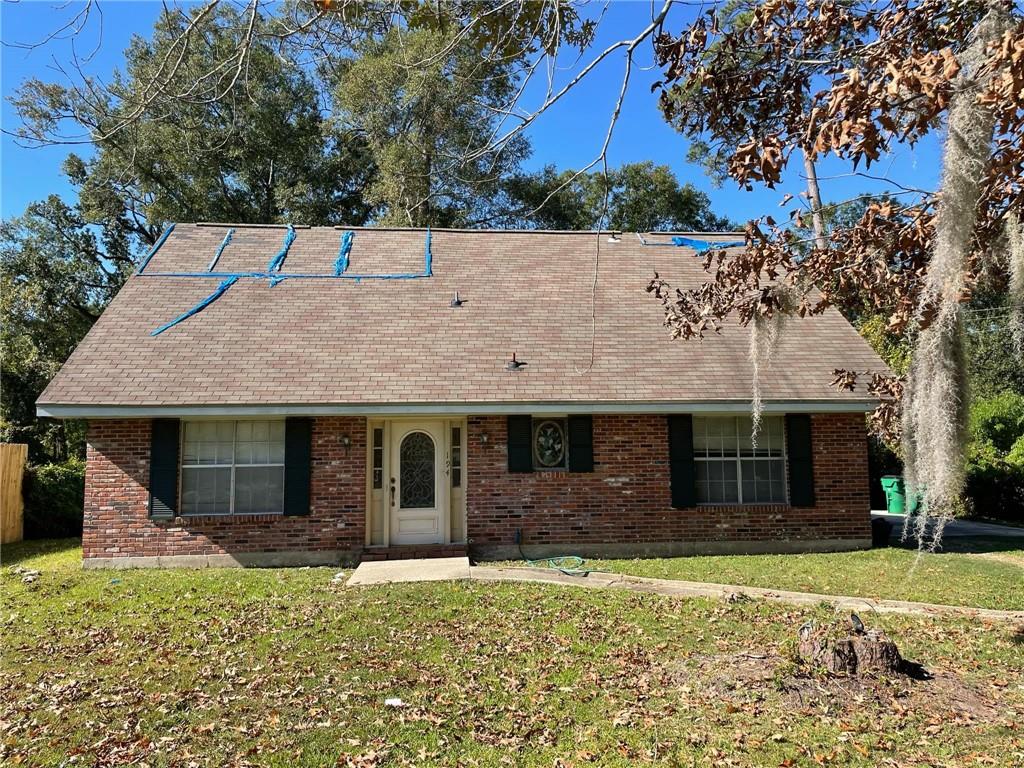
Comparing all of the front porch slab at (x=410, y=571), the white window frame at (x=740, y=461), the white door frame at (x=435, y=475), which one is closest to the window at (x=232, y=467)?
the white door frame at (x=435, y=475)

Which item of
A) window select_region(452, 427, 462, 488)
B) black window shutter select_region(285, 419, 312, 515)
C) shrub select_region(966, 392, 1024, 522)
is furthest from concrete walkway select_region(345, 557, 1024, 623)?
shrub select_region(966, 392, 1024, 522)

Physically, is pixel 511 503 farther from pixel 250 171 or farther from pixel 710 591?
pixel 250 171

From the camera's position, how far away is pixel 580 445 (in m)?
10.4

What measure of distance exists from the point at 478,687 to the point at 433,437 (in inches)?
229

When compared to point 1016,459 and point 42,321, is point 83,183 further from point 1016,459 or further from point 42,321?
point 1016,459

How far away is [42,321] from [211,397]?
613 inches

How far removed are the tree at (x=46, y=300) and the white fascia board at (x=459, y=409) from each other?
10940 mm

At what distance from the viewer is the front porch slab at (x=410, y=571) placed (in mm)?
8376

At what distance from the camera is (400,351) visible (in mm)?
11047

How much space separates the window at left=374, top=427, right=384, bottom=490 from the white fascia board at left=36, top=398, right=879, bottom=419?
0.70 m

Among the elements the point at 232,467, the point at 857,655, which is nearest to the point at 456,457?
the point at 232,467

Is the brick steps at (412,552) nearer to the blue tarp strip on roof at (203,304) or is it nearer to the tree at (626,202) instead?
the blue tarp strip on roof at (203,304)

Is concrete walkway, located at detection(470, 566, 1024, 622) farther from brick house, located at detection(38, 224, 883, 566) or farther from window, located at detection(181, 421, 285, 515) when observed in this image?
window, located at detection(181, 421, 285, 515)

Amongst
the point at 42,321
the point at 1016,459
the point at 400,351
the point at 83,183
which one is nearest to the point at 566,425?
the point at 400,351
